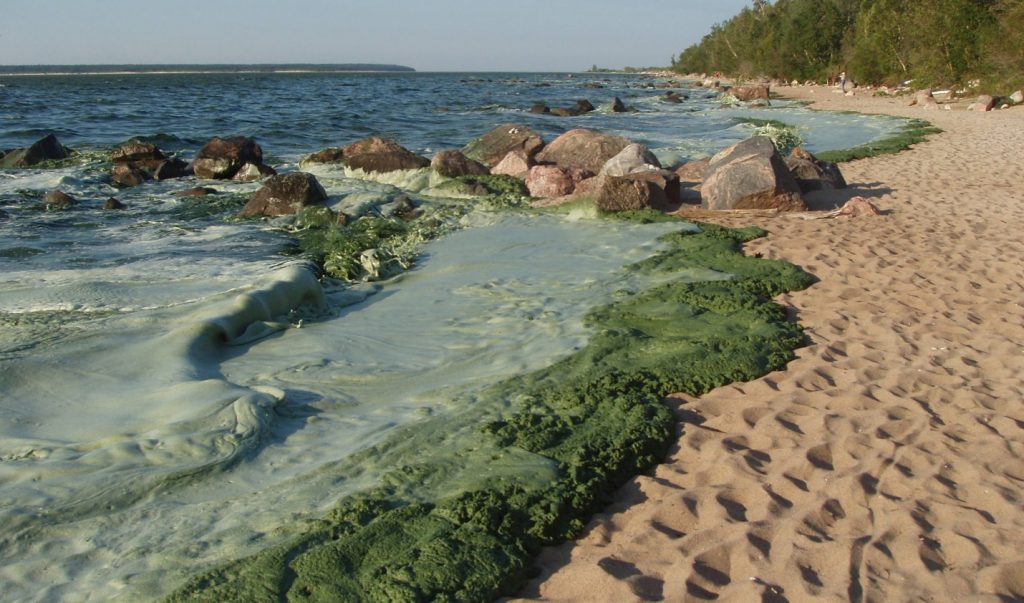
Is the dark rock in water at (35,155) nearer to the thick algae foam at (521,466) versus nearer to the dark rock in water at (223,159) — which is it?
the dark rock in water at (223,159)

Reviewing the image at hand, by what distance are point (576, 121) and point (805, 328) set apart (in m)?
23.9

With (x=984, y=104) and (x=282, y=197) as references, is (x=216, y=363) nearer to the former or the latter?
(x=282, y=197)

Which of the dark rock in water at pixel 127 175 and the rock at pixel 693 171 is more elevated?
the rock at pixel 693 171

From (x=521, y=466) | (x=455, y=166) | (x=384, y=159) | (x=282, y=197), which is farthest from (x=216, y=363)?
(x=384, y=159)

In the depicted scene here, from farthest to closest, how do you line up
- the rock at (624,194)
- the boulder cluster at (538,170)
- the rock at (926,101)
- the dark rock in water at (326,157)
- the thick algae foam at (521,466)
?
the rock at (926,101) → the dark rock in water at (326,157) → the boulder cluster at (538,170) → the rock at (624,194) → the thick algae foam at (521,466)

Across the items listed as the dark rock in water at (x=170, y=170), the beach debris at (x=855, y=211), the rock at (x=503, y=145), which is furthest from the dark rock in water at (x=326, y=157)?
the beach debris at (x=855, y=211)

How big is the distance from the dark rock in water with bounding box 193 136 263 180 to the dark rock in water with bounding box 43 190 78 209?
106 inches

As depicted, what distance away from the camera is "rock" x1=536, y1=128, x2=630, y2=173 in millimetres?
13102

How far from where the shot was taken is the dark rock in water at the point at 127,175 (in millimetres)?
13406

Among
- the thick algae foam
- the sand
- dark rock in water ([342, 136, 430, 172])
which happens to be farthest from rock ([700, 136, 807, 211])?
dark rock in water ([342, 136, 430, 172])

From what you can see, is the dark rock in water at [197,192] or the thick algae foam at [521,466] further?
the dark rock in water at [197,192]

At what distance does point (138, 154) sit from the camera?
1536 cm

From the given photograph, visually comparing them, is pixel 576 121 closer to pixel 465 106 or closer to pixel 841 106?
pixel 465 106

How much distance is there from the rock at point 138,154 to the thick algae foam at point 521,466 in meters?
12.3
